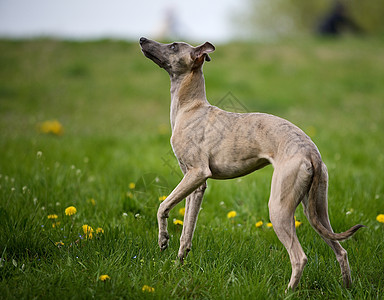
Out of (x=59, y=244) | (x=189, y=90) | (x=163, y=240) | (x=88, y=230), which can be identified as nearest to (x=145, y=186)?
(x=88, y=230)

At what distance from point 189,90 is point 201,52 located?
1.02ft

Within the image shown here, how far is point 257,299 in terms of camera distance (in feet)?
8.92

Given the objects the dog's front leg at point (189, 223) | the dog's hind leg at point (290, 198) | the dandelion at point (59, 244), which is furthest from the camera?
the dandelion at point (59, 244)

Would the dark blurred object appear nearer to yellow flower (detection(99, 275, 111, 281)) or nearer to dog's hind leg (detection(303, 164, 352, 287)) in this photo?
dog's hind leg (detection(303, 164, 352, 287))

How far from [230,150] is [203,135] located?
0.25 m

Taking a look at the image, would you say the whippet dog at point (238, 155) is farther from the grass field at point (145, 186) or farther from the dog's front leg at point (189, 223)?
the grass field at point (145, 186)


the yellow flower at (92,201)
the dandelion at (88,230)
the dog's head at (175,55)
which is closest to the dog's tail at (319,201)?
the dog's head at (175,55)

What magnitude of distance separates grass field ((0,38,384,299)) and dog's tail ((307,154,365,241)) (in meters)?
0.49

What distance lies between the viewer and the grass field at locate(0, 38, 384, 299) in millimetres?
2943

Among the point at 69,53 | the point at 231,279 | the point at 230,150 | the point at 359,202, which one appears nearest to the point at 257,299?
the point at 231,279

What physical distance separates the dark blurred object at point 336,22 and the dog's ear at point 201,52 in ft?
80.5

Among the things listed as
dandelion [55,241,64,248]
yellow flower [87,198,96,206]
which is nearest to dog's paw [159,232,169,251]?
dandelion [55,241,64,248]

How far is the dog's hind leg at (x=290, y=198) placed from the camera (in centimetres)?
261

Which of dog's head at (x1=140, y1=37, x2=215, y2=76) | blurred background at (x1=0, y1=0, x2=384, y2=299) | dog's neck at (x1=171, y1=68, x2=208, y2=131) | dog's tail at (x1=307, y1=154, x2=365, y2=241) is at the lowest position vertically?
blurred background at (x1=0, y1=0, x2=384, y2=299)
